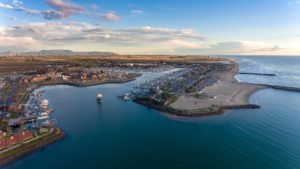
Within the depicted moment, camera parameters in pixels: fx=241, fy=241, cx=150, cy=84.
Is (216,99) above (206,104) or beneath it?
above

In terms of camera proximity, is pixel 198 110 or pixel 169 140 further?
pixel 198 110

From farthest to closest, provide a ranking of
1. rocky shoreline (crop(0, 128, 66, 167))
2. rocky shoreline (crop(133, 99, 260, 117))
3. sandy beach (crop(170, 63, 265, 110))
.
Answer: sandy beach (crop(170, 63, 265, 110)) < rocky shoreline (crop(133, 99, 260, 117)) < rocky shoreline (crop(0, 128, 66, 167))

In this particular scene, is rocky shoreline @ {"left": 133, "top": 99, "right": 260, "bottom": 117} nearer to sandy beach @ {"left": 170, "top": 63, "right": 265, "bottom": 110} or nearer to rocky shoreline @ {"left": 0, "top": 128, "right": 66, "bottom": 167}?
sandy beach @ {"left": 170, "top": 63, "right": 265, "bottom": 110}

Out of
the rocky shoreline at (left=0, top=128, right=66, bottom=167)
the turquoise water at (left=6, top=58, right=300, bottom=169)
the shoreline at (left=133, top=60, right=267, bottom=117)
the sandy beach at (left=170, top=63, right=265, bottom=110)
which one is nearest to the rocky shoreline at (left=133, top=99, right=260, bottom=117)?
the shoreline at (left=133, top=60, right=267, bottom=117)

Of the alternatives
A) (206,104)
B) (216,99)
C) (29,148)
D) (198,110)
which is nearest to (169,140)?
(198,110)

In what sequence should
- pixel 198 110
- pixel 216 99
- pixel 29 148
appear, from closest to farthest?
pixel 29 148, pixel 198 110, pixel 216 99

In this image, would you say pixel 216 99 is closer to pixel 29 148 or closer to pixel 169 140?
pixel 169 140

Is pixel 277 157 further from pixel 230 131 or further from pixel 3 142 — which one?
pixel 3 142

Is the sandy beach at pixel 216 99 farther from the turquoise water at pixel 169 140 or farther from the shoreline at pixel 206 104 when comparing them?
the turquoise water at pixel 169 140

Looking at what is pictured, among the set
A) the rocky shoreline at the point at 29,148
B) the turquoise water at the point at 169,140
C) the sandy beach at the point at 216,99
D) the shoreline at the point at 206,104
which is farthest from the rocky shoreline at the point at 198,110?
the rocky shoreline at the point at 29,148
